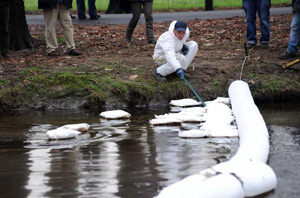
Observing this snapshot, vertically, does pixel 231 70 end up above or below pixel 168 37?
below

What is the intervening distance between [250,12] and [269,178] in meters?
7.22

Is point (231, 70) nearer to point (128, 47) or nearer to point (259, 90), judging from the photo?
point (259, 90)

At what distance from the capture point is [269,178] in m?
5.69

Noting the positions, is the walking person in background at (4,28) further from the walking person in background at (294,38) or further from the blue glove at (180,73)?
the walking person in background at (294,38)

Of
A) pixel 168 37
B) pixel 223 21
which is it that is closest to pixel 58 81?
pixel 168 37

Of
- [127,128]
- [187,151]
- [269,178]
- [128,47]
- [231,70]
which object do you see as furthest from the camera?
[128,47]

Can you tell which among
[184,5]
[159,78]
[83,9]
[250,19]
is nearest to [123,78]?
[159,78]

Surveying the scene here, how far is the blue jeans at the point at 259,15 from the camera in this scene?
40.3 feet

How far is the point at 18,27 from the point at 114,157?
680 centimetres

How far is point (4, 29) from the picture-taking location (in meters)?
12.0

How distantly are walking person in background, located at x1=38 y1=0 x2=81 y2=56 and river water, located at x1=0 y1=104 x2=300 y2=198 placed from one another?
9.70 ft

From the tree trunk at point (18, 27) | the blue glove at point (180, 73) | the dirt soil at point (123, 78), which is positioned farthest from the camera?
the tree trunk at point (18, 27)

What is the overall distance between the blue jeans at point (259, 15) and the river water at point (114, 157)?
3317 millimetres

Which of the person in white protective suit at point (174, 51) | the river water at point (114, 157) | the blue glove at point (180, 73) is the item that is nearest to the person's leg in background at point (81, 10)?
the person in white protective suit at point (174, 51)
